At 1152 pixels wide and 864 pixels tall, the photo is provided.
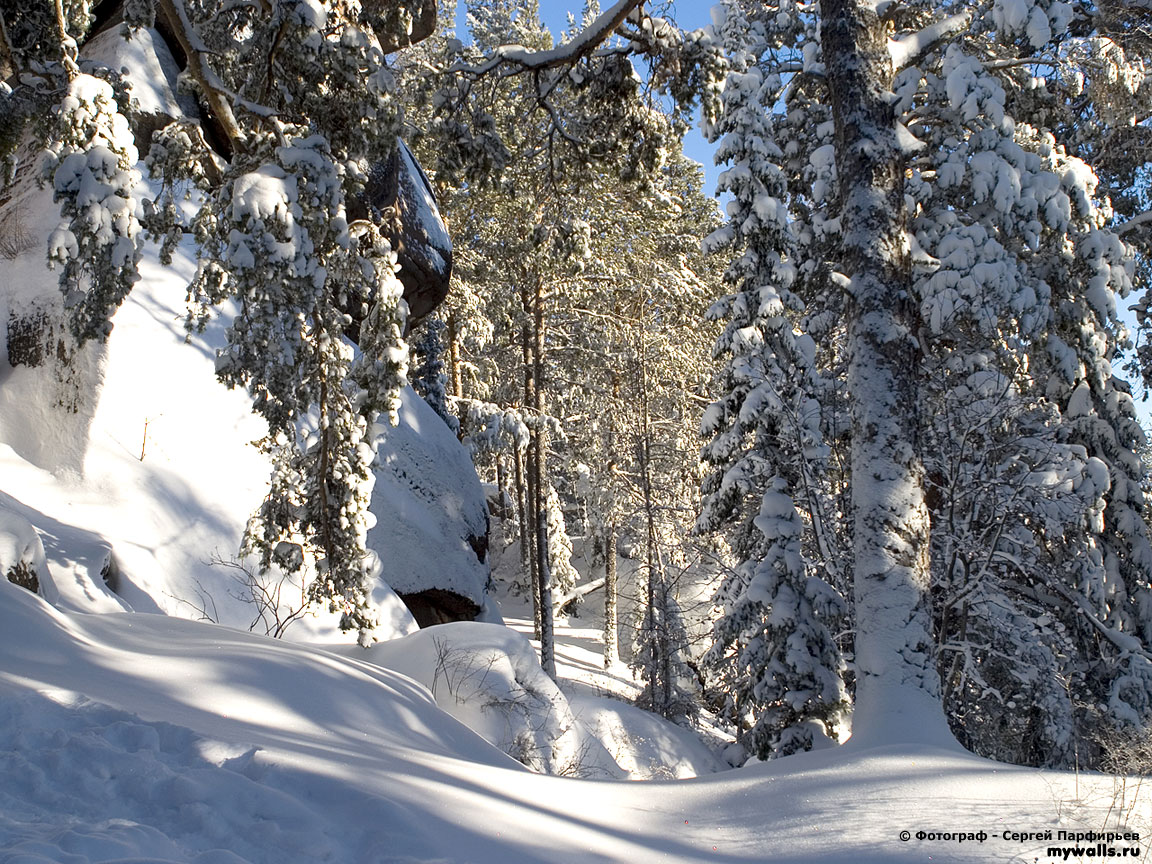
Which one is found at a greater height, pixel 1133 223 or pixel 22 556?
pixel 1133 223

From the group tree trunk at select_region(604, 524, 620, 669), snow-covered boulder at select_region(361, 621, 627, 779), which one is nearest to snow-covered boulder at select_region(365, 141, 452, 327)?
tree trunk at select_region(604, 524, 620, 669)

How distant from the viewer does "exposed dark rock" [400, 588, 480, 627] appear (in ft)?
45.0

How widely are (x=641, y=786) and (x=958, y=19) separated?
646 cm

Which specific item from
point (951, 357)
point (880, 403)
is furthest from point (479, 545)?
point (880, 403)

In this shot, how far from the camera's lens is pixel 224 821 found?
2734 mm

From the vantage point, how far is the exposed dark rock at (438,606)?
13.7 m

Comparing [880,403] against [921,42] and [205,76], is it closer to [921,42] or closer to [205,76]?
[921,42]

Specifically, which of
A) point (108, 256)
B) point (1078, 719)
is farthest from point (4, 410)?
point (1078, 719)

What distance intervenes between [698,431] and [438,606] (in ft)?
21.2

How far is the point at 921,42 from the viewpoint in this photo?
22.7 feet

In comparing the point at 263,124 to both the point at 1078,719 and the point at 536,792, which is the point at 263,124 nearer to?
the point at 536,792

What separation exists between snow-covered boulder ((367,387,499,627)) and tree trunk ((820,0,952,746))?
8127 millimetres

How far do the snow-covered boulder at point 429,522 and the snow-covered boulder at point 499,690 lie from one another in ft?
15.3

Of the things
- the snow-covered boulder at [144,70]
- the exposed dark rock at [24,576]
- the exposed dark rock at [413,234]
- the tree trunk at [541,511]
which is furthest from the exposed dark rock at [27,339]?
the tree trunk at [541,511]
